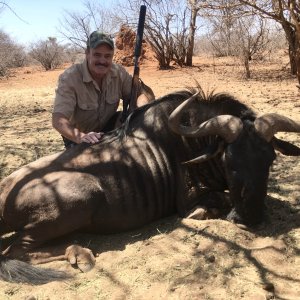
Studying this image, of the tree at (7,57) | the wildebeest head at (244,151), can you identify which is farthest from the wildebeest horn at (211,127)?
the tree at (7,57)

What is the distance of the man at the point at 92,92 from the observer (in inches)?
171

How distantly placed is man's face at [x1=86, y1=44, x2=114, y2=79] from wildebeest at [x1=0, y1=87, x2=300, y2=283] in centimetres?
72

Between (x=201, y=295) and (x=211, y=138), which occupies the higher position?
(x=211, y=138)

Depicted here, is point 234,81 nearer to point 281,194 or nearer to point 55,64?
point 281,194

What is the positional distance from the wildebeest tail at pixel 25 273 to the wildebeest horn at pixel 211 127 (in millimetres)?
1422

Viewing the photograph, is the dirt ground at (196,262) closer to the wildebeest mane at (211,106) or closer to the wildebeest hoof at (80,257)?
the wildebeest hoof at (80,257)

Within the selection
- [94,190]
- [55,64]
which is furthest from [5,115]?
[55,64]

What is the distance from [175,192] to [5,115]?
20.3ft

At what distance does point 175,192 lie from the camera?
395 centimetres

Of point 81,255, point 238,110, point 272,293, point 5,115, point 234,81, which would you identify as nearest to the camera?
point 272,293

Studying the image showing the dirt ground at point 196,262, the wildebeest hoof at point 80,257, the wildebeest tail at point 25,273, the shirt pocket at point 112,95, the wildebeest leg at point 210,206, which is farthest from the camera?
the shirt pocket at point 112,95

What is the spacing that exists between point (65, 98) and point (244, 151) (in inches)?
74.5

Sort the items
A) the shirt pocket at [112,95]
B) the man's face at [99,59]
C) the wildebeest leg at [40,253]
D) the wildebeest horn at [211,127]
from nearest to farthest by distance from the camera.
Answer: the wildebeest leg at [40,253] → the wildebeest horn at [211,127] → the man's face at [99,59] → the shirt pocket at [112,95]

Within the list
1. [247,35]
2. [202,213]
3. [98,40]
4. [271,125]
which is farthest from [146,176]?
[247,35]
